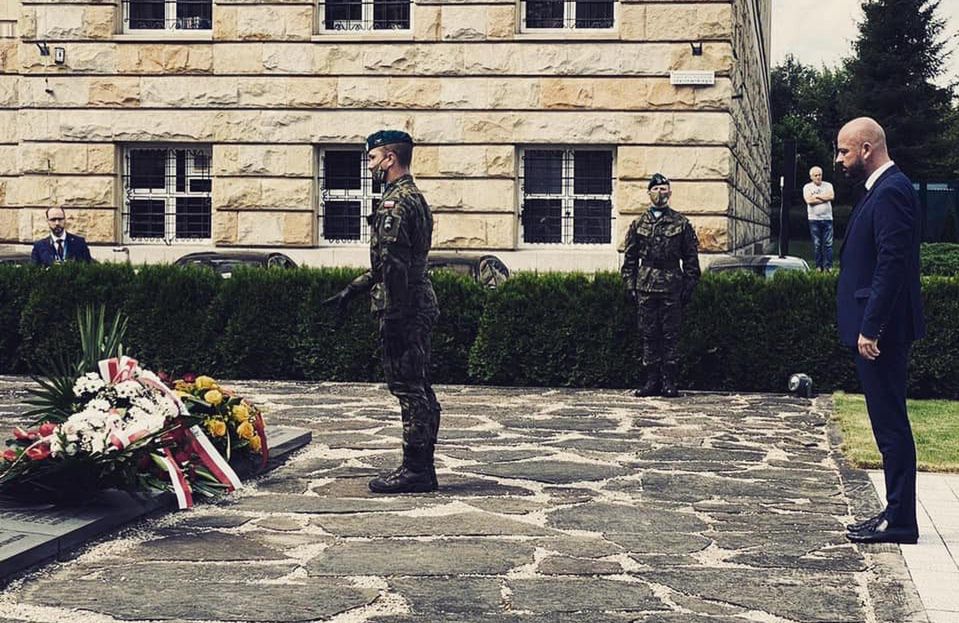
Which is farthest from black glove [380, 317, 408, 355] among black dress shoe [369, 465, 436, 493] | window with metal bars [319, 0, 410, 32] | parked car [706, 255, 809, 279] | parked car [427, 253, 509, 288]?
window with metal bars [319, 0, 410, 32]

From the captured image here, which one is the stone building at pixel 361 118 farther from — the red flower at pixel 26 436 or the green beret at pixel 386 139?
the red flower at pixel 26 436

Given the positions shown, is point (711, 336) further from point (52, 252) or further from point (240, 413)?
point (52, 252)

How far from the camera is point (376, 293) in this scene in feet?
29.1

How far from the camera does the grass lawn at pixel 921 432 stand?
10594 millimetres

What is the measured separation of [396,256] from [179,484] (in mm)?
1861

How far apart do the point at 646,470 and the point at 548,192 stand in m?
14.4

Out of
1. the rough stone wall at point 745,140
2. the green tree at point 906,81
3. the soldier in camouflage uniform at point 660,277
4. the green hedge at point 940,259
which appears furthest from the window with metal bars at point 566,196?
the green tree at point 906,81

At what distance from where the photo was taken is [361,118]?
24.2 metres

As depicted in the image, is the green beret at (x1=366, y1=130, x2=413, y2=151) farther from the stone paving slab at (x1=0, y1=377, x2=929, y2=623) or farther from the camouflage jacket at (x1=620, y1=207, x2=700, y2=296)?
the camouflage jacket at (x1=620, y1=207, x2=700, y2=296)

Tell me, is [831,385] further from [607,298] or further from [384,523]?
[384,523]

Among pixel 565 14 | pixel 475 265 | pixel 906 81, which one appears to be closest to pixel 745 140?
pixel 565 14

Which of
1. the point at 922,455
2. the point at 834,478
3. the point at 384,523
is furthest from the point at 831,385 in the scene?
the point at 384,523

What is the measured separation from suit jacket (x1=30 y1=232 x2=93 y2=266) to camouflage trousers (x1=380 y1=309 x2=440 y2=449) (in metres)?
9.87

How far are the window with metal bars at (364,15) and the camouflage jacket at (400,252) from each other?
1603 centimetres
